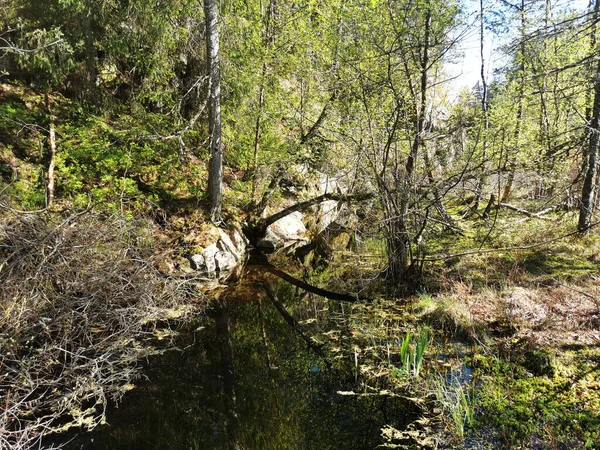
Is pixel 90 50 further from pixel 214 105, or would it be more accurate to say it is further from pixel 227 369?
pixel 227 369

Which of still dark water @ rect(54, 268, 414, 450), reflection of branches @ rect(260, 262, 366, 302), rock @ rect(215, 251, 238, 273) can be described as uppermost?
rock @ rect(215, 251, 238, 273)

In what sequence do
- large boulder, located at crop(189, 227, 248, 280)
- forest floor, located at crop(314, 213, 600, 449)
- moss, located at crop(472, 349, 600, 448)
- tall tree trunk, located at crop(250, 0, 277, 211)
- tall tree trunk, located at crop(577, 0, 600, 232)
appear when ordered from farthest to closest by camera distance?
tall tree trunk, located at crop(250, 0, 277, 211), large boulder, located at crop(189, 227, 248, 280), tall tree trunk, located at crop(577, 0, 600, 232), forest floor, located at crop(314, 213, 600, 449), moss, located at crop(472, 349, 600, 448)

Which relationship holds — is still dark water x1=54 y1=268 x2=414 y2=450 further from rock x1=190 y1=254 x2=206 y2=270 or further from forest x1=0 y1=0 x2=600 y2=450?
rock x1=190 y1=254 x2=206 y2=270

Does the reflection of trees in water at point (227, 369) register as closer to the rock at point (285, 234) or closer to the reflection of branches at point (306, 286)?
the reflection of branches at point (306, 286)

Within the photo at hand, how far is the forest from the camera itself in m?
4.00

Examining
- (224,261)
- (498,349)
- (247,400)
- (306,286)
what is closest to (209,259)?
(224,261)

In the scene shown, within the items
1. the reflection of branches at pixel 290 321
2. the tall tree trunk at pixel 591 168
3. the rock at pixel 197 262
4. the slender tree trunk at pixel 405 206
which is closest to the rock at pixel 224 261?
the rock at pixel 197 262

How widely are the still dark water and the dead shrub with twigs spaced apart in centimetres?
41

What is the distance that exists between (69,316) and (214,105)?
17.6ft

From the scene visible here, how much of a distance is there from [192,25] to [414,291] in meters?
8.31

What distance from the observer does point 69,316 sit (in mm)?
4703

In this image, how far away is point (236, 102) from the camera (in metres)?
9.21

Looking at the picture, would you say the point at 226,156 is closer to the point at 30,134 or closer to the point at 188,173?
the point at 188,173

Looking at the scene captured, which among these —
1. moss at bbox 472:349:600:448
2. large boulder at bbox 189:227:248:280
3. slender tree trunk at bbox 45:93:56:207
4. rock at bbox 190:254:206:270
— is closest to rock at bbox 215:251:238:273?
large boulder at bbox 189:227:248:280
